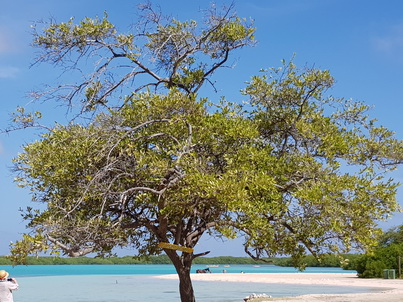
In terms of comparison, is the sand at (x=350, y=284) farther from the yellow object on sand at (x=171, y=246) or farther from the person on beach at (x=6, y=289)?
the person on beach at (x=6, y=289)

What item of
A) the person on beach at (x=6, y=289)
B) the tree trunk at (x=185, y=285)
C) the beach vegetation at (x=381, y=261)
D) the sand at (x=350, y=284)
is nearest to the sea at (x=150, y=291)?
the sand at (x=350, y=284)

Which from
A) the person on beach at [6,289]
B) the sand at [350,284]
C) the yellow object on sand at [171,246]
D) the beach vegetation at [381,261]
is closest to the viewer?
the person on beach at [6,289]

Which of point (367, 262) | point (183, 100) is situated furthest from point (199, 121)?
point (367, 262)

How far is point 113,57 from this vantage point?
62.5ft

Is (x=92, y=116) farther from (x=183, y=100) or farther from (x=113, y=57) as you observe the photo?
(x=183, y=100)

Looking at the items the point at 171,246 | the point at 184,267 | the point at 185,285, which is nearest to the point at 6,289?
the point at 171,246

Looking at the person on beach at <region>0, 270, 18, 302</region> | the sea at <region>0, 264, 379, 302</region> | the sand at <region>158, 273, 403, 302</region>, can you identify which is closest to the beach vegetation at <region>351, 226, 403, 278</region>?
the sand at <region>158, 273, 403, 302</region>

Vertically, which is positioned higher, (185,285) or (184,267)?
(184,267)

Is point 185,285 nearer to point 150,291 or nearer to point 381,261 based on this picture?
point 150,291

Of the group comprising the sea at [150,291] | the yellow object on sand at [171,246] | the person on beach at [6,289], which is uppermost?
the yellow object on sand at [171,246]

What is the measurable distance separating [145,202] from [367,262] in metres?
42.8

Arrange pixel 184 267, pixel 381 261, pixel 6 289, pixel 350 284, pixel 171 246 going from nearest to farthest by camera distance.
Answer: pixel 6 289 → pixel 171 246 → pixel 184 267 → pixel 350 284 → pixel 381 261

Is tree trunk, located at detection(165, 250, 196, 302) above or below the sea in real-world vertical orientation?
above

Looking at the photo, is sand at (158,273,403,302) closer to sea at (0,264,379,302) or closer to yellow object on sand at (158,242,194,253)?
sea at (0,264,379,302)
